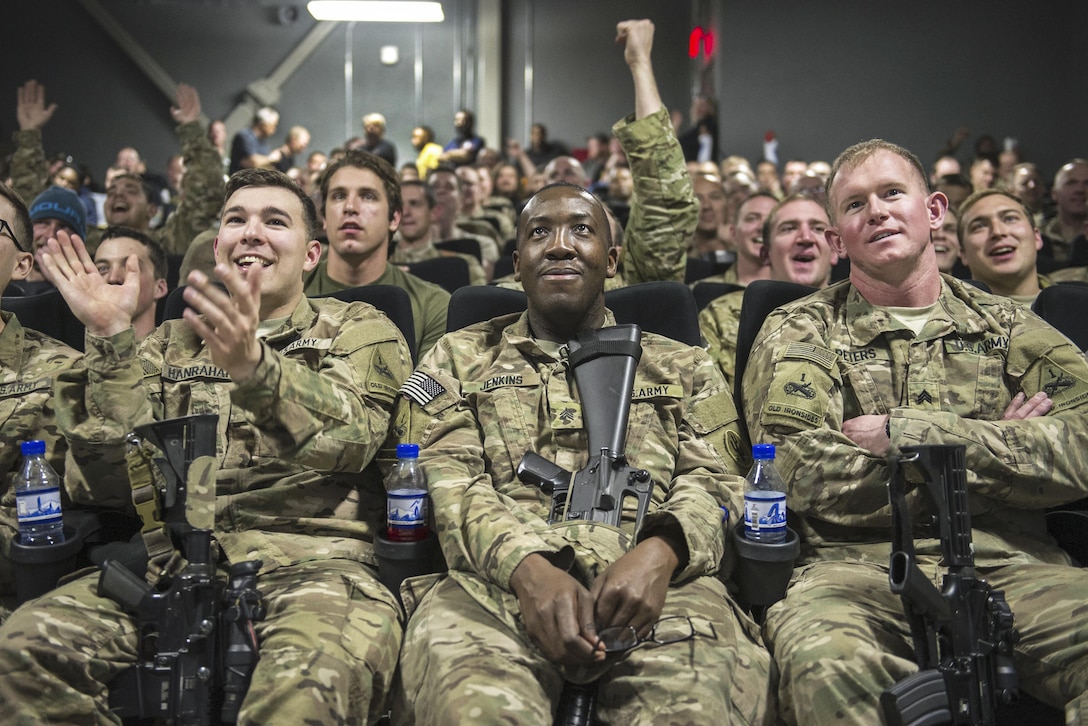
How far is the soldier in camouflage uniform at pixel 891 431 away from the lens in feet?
6.07

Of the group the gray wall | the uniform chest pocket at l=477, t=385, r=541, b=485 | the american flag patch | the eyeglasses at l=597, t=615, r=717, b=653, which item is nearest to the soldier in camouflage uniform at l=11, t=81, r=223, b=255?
the american flag patch

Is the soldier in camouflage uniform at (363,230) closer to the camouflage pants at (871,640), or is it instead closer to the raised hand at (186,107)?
Result: the camouflage pants at (871,640)

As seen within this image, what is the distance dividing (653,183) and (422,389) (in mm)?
1523

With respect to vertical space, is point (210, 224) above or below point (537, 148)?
below

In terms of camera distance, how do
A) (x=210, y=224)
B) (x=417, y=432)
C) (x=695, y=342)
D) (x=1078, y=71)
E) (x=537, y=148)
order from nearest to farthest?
1. (x=417, y=432)
2. (x=695, y=342)
3. (x=210, y=224)
4. (x=1078, y=71)
5. (x=537, y=148)

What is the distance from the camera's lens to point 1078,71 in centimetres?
1034

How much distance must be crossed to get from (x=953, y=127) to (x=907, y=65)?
2.74ft

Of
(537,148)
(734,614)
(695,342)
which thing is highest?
(537,148)

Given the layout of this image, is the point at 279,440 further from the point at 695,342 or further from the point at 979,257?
the point at 979,257

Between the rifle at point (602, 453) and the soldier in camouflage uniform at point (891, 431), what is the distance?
331 millimetres

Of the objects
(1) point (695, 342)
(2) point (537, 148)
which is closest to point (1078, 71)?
(2) point (537, 148)

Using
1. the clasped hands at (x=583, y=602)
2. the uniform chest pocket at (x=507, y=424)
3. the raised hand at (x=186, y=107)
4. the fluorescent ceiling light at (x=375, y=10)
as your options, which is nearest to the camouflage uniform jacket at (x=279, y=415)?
the uniform chest pocket at (x=507, y=424)

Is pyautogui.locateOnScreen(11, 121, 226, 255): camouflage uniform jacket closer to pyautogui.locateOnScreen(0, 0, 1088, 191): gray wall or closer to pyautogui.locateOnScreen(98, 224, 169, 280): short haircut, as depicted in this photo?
pyautogui.locateOnScreen(98, 224, 169, 280): short haircut

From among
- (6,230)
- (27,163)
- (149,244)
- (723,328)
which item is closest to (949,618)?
(723,328)
